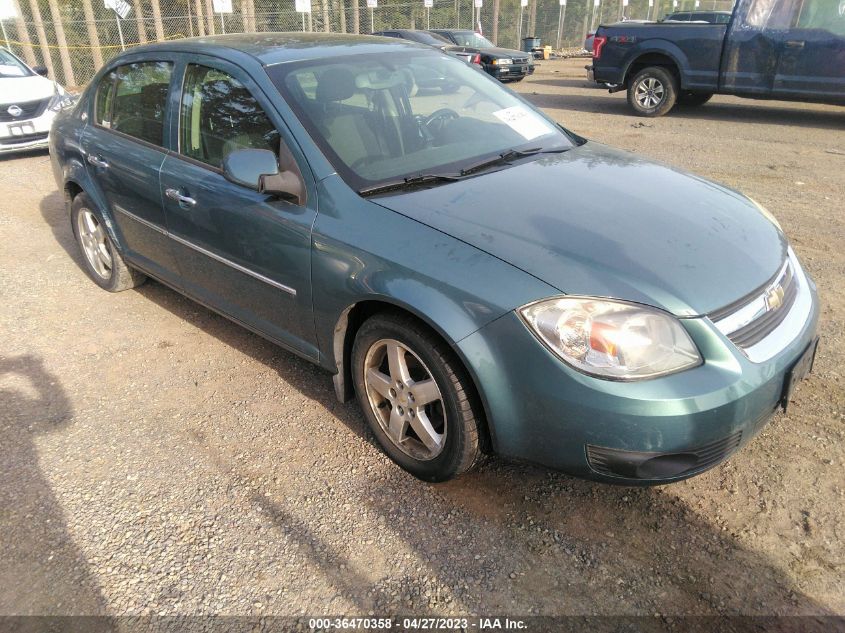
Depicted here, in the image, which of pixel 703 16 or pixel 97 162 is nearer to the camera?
pixel 97 162

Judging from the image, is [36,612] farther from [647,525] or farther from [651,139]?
[651,139]

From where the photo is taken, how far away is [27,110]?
9.16m

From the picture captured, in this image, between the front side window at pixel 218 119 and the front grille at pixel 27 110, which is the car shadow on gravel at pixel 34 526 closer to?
the front side window at pixel 218 119

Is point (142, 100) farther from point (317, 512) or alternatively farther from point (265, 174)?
point (317, 512)

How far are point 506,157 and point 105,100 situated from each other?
2.86 meters

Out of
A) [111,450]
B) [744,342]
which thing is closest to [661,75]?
[744,342]

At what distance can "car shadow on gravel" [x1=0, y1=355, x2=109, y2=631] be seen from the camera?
2262 mm

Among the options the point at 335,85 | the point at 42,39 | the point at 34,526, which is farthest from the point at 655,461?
the point at 42,39

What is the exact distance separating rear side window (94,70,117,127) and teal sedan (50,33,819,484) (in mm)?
346

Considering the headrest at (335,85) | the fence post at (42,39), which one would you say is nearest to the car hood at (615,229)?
the headrest at (335,85)

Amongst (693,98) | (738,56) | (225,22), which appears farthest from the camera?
(225,22)

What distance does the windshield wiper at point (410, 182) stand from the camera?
2.74 metres

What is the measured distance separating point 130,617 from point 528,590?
A: 4.41ft

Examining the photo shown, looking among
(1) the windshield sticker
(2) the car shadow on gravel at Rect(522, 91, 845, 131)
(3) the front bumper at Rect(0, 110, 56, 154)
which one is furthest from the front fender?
(2) the car shadow on gravel at Rect(522, 91, 845, 131)
